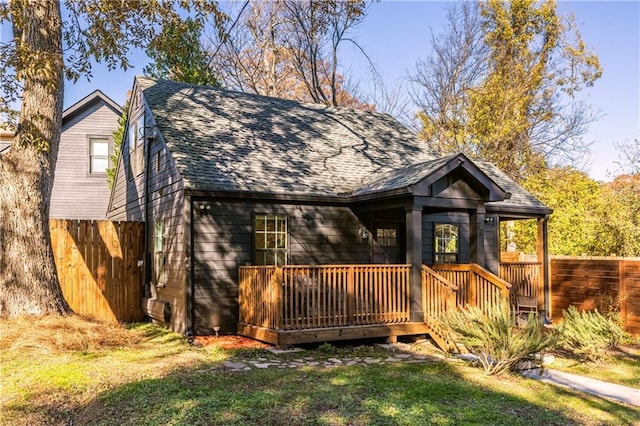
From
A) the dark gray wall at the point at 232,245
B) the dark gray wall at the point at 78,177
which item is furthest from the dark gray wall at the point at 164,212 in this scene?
the dark gray wall at the point at 78,177

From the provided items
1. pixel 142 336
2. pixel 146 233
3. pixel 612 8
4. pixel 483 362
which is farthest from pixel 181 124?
pixel 612 8

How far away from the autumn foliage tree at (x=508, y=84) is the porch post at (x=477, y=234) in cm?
1438

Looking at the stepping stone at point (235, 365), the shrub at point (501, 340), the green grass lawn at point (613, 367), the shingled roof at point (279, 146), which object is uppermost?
the shingled roof at point (279, 146)

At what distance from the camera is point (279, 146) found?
12773 mm

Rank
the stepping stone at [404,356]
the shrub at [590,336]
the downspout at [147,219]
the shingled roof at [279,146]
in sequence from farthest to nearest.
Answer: the downspout at [147,219], the shingled roof at [279,146], the stepping stone at [404,356], the shrub at [590,336]

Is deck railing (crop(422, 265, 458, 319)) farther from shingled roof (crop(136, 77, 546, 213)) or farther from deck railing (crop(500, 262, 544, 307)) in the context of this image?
deck railing (crop(500, 262, 544, 307))

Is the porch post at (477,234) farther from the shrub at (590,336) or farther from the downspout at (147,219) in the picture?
the downspout at (147,219)

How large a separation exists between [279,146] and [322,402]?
807cm

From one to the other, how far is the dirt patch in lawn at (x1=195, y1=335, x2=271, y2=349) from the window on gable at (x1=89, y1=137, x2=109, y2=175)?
12371mm

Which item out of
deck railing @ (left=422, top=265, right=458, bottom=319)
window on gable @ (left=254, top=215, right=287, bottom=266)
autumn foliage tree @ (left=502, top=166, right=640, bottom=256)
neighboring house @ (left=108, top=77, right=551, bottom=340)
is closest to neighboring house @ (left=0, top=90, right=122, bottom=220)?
neighboring house @ (left=108, top=77, right=551, bottom=340)

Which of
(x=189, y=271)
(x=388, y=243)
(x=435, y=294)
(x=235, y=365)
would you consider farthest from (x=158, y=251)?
(x=435, y=294)

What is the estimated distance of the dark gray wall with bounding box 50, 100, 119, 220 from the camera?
1969 cm

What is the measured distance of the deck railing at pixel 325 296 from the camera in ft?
29.2

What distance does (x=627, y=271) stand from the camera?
10766 millimetres
